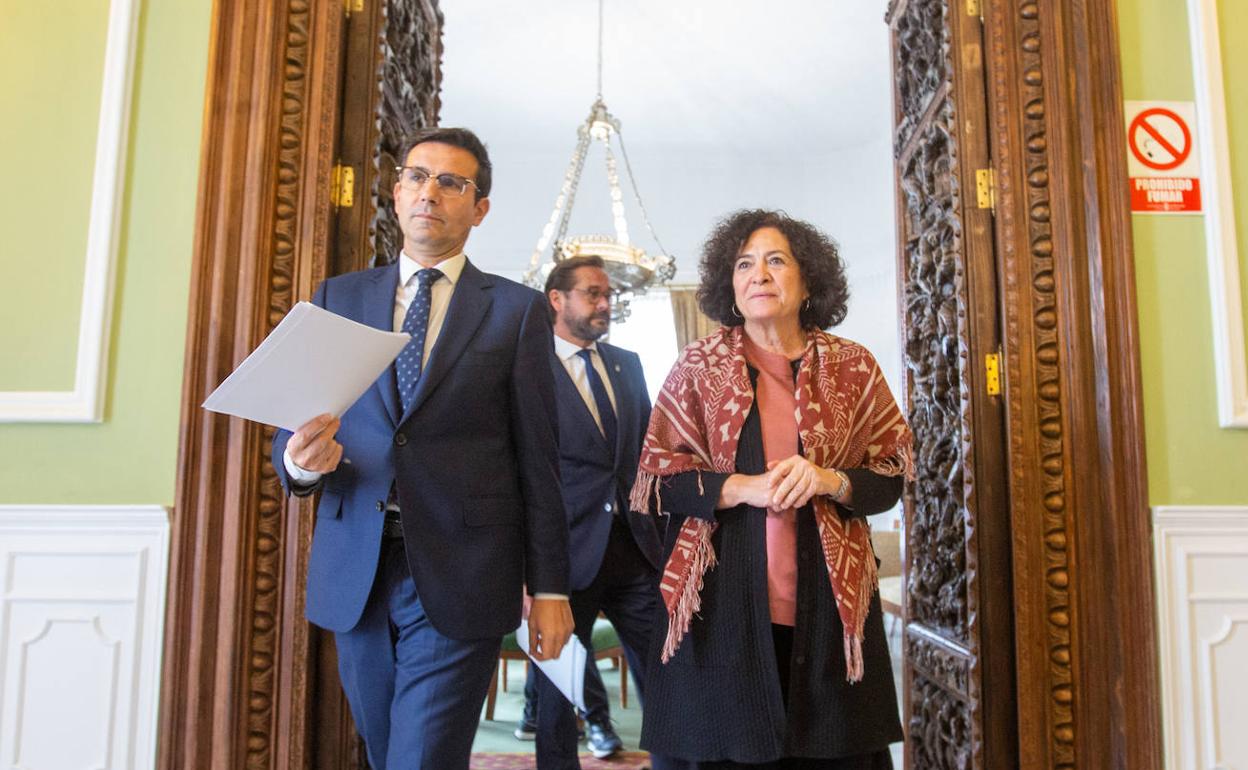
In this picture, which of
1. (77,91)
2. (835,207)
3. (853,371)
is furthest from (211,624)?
(835,207)

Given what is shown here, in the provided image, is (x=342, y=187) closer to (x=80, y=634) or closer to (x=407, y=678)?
(x=80, y=634)

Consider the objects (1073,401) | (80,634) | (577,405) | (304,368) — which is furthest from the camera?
(577,405)

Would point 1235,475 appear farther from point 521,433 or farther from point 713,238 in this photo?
point 521,433

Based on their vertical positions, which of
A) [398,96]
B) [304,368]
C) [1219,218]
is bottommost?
[304,368]

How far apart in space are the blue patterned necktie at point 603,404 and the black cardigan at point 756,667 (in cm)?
108

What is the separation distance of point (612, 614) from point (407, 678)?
4.42ft

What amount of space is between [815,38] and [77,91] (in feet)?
15.4

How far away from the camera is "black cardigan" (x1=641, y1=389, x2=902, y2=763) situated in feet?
5.72

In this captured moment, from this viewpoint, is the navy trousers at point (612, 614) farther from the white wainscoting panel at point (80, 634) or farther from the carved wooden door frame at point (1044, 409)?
the white wainscoting panel at point (80, 634)

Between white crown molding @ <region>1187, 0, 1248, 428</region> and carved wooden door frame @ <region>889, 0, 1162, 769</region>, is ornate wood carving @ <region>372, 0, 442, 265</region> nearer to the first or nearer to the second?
carved wooden door frame @ <region>889, 0, 1162, 769</region>

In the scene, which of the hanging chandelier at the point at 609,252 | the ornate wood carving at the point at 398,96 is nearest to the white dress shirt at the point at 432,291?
the ornate wood carving at the point at 398,96

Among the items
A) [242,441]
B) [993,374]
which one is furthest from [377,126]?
[993,374]

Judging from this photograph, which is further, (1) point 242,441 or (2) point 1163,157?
(2) point 1163,157

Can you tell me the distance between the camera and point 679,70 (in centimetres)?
663
